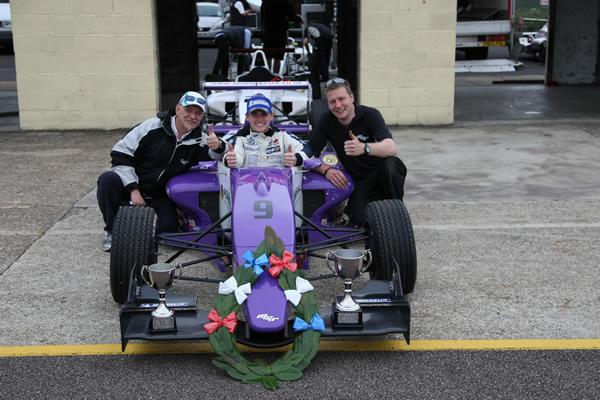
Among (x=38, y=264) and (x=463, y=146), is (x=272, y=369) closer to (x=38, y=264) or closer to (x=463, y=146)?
(x=38, y=264)

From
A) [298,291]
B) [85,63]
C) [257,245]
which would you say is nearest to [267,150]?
[257,245]

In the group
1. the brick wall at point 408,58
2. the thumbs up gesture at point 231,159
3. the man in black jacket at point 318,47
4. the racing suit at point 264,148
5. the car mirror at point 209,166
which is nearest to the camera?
the thumbs up gesture at point 231,159

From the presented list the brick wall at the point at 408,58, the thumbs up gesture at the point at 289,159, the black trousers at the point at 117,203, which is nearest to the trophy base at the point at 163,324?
the thumbs up gesture at the point at 289,159

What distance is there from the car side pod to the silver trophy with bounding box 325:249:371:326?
3 centimetres

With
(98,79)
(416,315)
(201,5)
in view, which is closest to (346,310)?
(416,315)

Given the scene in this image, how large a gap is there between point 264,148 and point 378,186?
1.09 metres

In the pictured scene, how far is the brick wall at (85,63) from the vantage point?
1137cm

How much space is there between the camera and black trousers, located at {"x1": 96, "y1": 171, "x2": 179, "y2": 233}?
5785mm

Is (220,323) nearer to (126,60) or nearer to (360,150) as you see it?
(360,150)

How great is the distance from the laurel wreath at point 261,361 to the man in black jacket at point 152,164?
78.4 inches

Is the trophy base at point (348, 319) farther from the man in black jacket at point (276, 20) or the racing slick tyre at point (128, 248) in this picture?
the man in black jacket at point (276, 20)

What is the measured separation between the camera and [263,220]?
15.0 ft

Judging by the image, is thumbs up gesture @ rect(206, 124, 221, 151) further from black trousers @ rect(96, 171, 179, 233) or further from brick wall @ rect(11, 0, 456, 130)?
brick wall @ rect(11, 0, 456, 130)

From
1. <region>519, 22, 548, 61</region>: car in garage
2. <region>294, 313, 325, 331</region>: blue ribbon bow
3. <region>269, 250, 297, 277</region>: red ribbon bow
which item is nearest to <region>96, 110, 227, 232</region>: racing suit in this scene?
<region>269, 250, 297, 277</region>: red ribbon bow
